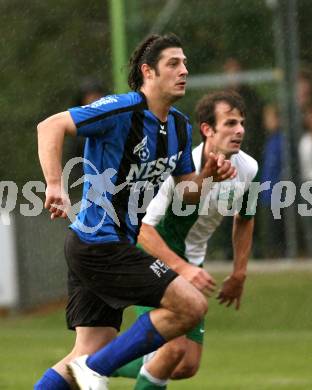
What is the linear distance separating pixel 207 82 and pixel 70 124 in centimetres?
680

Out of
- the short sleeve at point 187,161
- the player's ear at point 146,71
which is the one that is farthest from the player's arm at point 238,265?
the player's ear at point 146,71

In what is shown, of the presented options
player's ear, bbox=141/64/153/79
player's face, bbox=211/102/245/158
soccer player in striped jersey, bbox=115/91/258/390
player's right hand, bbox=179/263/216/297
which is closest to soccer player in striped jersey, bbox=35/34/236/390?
player's ear, bbox=141/64/153/79

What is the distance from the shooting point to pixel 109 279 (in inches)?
248

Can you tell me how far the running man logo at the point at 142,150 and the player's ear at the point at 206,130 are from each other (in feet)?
3.28

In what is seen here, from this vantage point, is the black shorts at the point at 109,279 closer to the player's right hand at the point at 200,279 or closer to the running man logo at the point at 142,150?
the player's right hand at the point at 200,279

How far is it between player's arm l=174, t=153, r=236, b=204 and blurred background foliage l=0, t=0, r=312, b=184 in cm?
580

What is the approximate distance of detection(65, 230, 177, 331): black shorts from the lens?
6.23 m

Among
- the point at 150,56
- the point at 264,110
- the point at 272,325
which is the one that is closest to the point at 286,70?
the point at 264,110

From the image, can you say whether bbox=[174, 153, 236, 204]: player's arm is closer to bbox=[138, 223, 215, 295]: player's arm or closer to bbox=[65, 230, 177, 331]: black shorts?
bbox=[138, 223, 215, 295]: player's arm

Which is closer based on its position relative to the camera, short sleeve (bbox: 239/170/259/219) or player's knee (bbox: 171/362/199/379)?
player's knee (bbox: 171/362/199/379)

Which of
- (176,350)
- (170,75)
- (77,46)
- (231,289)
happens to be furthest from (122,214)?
(77,46)

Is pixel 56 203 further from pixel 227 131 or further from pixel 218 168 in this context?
pixel 227 131

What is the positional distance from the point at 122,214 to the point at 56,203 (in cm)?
56

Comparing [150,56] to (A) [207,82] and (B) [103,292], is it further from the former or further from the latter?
(A) [207,82]
